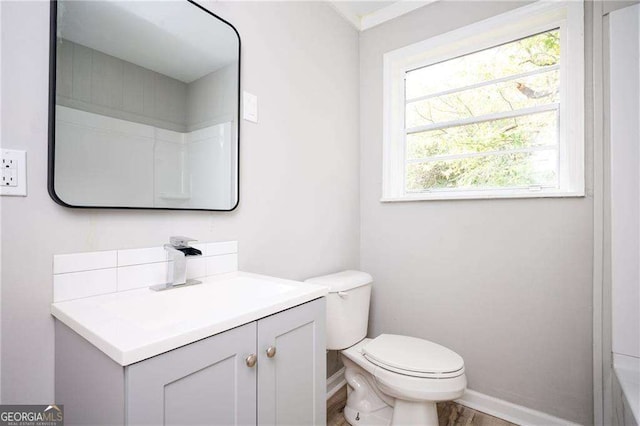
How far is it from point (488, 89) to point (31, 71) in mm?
2033

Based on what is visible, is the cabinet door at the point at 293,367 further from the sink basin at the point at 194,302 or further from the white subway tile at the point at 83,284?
the white subway tile at the point at 83,284

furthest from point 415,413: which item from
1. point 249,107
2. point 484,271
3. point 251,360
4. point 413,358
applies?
point 249,107

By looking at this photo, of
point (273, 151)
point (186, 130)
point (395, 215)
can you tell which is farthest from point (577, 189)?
point (186, 130)

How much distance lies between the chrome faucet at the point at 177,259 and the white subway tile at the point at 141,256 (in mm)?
43

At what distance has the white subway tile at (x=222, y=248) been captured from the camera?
1255 millimetres

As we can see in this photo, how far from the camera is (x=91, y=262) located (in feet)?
3.08

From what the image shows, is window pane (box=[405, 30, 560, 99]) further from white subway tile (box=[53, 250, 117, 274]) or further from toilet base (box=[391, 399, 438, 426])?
white subway tile (box=[53, 250, 117, 274])

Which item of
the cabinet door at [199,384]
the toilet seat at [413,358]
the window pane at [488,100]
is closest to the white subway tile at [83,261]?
the cabinet door at [199,384]

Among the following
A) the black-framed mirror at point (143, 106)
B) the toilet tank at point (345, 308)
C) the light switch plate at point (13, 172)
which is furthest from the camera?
the toilet tank at point (345, 308)

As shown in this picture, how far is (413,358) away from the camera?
1380mm

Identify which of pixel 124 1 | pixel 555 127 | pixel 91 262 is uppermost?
pixel 124 1

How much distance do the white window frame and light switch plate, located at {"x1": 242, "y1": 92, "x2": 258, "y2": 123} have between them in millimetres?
949

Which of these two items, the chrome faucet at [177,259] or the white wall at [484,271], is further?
the white wall at [484,271]

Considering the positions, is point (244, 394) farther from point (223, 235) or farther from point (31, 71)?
point (31, 71)
